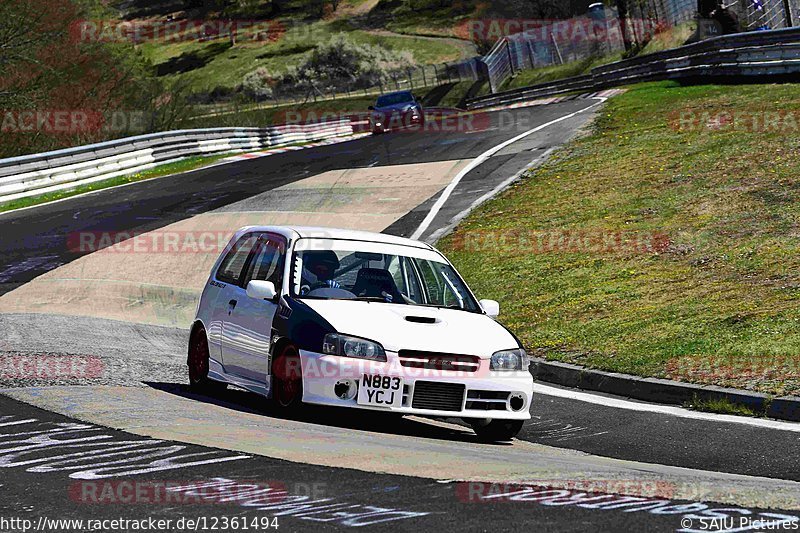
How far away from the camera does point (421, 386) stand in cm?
865

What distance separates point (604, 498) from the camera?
6.08 m

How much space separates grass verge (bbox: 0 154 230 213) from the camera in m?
28.8

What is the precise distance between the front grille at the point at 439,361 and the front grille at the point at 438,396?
131 mm

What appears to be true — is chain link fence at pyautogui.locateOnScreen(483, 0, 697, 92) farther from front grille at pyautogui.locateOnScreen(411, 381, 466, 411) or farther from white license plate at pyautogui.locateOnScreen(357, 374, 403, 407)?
white license plate at pyautogui.locateOnScreen(357, 374, 403, 407)

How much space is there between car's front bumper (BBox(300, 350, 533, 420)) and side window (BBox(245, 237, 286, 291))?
1255 mm

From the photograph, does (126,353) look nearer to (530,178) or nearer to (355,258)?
(355,258)

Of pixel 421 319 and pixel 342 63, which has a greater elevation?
pixel 342 63

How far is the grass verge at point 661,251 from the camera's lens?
40.5 feet

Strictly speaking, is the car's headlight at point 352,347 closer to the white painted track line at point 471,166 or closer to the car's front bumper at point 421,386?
the car's front bumper at point 421,386

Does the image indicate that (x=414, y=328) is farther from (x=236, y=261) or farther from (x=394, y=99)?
(x=394, y=99)

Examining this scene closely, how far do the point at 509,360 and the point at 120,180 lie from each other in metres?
25.9

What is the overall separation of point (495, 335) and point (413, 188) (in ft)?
55.6

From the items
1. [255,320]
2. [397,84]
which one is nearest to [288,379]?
[255,320]

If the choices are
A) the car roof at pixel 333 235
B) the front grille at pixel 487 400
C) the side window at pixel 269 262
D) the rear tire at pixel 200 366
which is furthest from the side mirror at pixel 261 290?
the front grille at pixel 487 400
